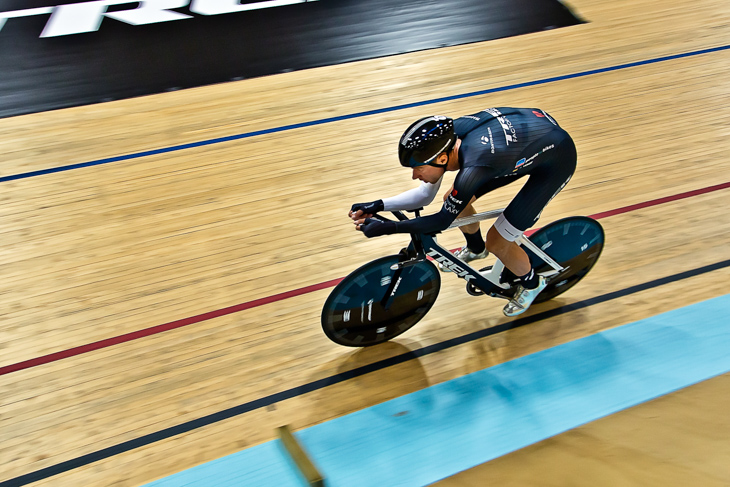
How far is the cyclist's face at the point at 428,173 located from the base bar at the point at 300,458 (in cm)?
111

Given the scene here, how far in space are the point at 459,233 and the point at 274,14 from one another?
359 centimetres

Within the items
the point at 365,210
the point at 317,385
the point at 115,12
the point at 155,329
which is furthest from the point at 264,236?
the point at 115,12

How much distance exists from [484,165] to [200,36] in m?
4.11

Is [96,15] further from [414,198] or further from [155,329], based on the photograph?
[414,198]

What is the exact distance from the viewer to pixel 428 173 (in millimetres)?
2287

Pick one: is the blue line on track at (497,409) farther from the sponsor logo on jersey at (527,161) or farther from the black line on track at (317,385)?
the sponsor logo on jersey at (527,161)

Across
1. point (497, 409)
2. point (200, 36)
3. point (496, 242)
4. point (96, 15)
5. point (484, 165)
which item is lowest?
point (497, 409)

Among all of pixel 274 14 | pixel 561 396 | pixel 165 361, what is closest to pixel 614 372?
pixel 561 396

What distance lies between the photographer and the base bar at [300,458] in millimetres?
2004

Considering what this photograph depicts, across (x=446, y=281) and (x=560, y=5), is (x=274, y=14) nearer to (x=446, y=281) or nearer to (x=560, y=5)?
(x=560, y=5)

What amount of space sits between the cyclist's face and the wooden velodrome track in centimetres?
91

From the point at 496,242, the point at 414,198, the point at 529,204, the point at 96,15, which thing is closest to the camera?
the point at 414,198

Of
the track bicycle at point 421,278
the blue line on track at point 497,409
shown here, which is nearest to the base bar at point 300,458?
the blue line on track at point 497,409

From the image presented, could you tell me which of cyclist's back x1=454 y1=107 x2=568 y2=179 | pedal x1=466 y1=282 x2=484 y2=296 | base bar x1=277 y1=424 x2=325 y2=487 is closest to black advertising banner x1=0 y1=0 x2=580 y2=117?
pedal x1=466 y1=282 x2=484 y2=296
